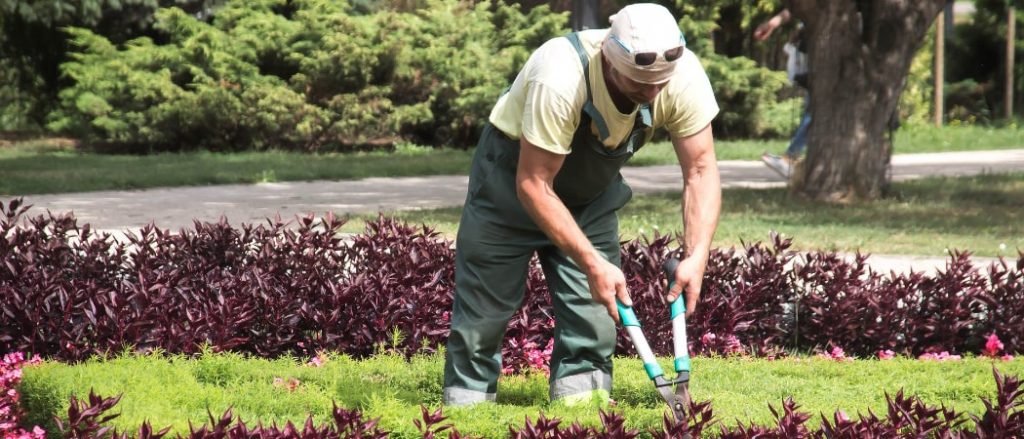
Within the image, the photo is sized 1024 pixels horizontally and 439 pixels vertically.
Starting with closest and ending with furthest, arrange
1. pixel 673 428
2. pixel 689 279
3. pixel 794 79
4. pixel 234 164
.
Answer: pixel 673 428 < pixel 689 279 < pixel 794 79 < pixel 234 164

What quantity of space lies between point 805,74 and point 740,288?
655 centimetres

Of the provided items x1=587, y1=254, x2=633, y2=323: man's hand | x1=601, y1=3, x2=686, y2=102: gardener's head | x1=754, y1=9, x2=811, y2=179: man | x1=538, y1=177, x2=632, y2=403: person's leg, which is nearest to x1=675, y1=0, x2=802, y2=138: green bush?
x1=754, y1=9, x2=811, y2=179: man

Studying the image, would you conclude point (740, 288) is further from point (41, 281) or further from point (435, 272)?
point (41, 281)

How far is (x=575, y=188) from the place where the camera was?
165 inches

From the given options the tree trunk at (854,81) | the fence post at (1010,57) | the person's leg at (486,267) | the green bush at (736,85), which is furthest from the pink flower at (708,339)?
the fence post at (1010,57)

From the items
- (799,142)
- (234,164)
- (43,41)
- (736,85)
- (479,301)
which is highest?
(43,41)

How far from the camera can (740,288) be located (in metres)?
5.95

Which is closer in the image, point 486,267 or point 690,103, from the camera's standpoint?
point 690,103

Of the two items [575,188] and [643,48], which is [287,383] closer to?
[575,188]

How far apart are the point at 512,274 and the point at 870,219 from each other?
6319 millimetres

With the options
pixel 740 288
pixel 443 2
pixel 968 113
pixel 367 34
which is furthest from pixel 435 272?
pixel 968 113

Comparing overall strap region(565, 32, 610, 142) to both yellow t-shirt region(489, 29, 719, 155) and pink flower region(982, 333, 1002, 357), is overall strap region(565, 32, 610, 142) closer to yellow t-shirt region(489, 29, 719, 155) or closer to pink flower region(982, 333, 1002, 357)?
yellow t-shirt region(489, 29, 719, 155)

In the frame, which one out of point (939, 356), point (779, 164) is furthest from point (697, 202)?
→ point (779, 164)

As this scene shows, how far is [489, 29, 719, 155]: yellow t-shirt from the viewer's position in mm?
3717
